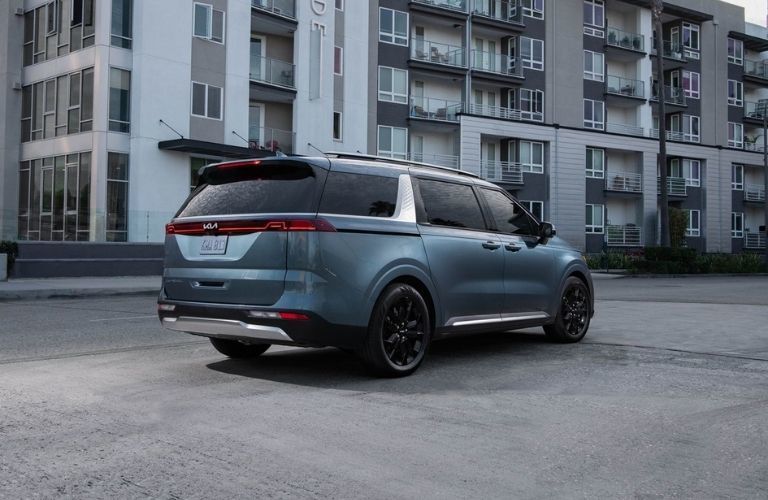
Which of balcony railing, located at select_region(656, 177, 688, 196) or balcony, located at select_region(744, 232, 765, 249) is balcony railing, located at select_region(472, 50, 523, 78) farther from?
balcony, located at select_region(744, 232, 765, 249)

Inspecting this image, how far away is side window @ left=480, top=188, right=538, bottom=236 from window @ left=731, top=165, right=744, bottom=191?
53.5 m

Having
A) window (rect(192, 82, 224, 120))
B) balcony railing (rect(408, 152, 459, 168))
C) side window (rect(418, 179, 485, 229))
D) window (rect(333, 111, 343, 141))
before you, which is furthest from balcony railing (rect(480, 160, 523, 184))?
side window (rect(418, 179, 485, 229))

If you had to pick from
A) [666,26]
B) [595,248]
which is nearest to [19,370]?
[595,248]

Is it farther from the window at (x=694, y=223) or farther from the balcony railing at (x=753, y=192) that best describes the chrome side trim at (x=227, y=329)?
the balcony railing at (x=753, y=192)

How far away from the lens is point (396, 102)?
39.5 metres

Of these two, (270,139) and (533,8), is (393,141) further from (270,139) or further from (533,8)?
(533,8)

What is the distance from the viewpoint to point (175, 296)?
6.63 metres

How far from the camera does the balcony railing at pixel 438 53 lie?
40694 mm

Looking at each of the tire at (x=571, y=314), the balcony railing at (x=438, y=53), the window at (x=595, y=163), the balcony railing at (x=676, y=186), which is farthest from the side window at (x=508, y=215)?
the balcony railing at (x=676, y=186)

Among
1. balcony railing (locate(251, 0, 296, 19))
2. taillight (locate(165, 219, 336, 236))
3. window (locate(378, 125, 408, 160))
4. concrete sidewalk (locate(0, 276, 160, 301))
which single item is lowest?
concrete sidewalk (locate(0, 276, 160, 301))

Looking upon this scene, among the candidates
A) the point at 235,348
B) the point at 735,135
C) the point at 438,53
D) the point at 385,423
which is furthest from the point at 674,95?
the point at 385,423

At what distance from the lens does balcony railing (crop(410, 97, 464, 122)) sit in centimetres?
4069

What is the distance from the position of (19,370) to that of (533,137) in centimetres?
3984

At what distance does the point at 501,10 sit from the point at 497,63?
3485 millimetres
